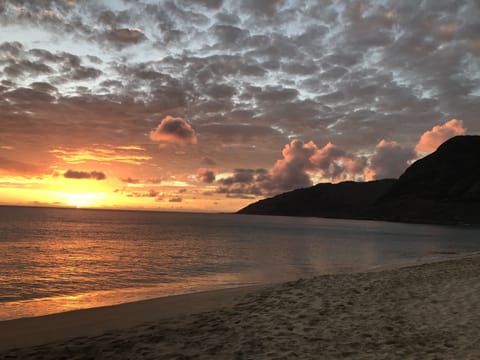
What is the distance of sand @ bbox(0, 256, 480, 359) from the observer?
9258 mm

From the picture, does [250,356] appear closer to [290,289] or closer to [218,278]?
[290,289]

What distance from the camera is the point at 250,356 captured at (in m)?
8.93

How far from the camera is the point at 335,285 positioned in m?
18.4

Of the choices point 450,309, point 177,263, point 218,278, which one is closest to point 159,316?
point 450,309

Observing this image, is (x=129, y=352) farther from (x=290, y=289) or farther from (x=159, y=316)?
(x=290, y=289)

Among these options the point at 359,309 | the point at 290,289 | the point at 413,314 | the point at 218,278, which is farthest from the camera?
the point at 218,278

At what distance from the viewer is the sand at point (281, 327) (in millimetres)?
9258

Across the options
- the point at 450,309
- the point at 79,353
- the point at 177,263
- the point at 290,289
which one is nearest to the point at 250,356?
the point at 79,353

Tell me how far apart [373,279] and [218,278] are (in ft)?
41.6

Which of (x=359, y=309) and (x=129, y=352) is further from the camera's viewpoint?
(x=359, y=309)

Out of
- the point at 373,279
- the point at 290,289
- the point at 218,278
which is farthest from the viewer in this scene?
the point at 218,278

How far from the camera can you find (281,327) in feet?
36.8

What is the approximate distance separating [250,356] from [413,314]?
242 inches

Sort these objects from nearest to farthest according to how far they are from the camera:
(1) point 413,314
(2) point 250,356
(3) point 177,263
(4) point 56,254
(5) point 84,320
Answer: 1. (2) point 250,356
2. (1) point 413,314
3. (5) point 84,320
4. (3) point 177,263
5. (4) point 56,254
